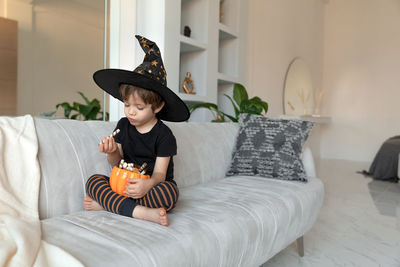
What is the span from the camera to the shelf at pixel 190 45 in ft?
8.61

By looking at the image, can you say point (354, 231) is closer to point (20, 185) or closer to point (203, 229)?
point (203, 229)

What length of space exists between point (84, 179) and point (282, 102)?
3725 mm

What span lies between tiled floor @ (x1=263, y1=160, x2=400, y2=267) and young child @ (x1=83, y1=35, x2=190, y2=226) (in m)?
0.85

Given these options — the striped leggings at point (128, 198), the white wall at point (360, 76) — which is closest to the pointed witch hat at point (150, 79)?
the striped leggings at point (128, 198)

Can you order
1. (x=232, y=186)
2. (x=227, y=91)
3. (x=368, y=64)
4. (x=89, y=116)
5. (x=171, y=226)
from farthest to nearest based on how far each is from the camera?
1. (x=368, y=64)
2. (x=227, y=91)
3. (x=89, y=116)
4. (x=232, y=186)
5. (x=171, y=226)

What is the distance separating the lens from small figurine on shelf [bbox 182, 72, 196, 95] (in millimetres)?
2818

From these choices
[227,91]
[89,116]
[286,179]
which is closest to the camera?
[286,179]

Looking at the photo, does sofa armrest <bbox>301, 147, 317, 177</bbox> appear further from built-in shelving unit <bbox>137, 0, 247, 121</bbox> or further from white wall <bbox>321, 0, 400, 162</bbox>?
white wall <bbox>321, 0, 400, 162</bbox>

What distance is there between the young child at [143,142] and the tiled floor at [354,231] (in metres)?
0.85

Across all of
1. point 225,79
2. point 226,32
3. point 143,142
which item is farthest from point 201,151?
point 226,32

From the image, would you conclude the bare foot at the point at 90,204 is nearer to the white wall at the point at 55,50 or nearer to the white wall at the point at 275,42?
the white wall at the point at 55,50

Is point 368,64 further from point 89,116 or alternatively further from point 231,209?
point 231,209

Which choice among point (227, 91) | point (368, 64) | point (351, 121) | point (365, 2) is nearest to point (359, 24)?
point (365, 2)

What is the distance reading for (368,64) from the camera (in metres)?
5.70
